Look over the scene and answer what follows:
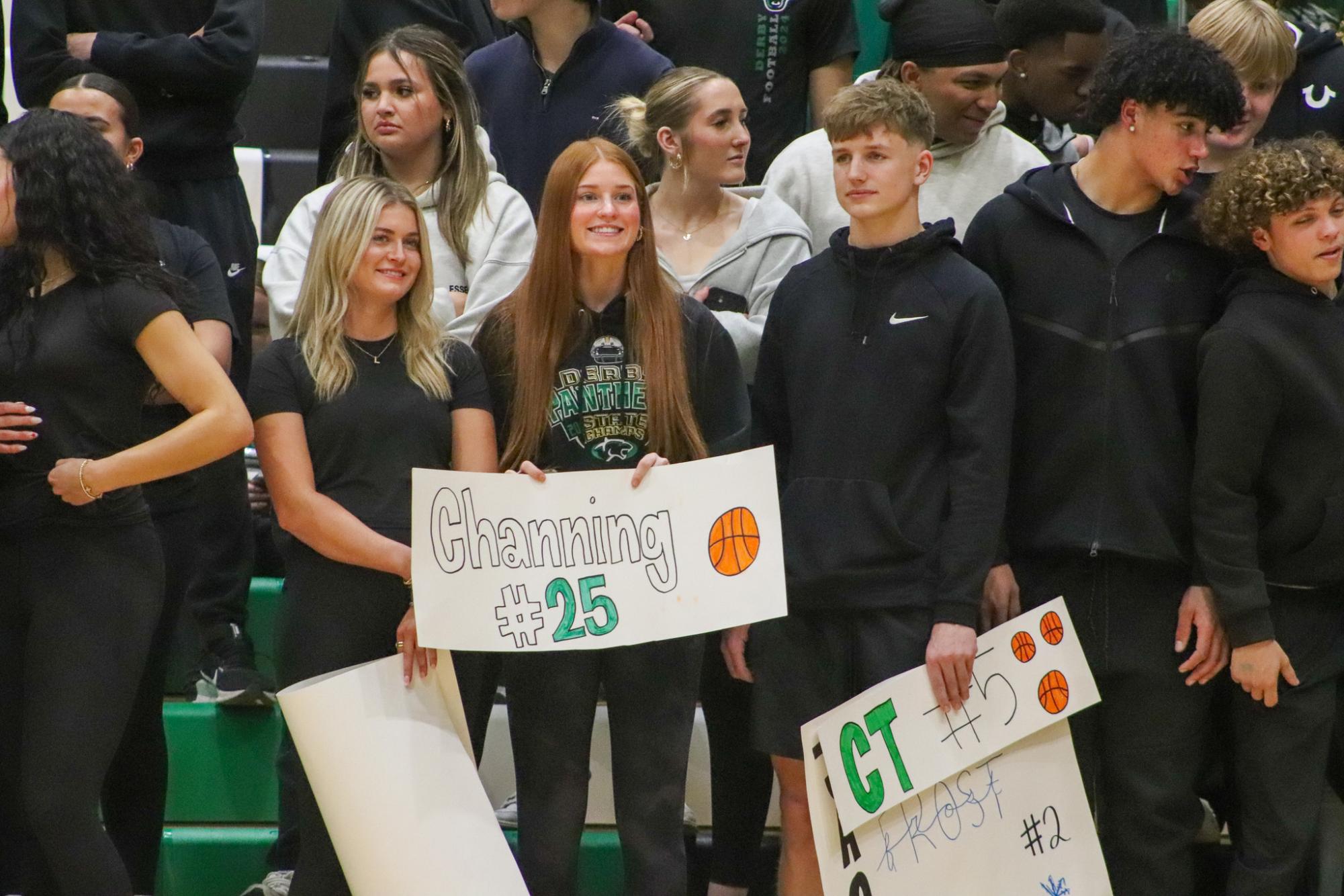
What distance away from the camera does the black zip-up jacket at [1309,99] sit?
4.01 m

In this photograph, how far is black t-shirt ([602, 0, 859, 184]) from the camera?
479cm

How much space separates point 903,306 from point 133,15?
8.97ft

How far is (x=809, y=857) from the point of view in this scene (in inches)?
132

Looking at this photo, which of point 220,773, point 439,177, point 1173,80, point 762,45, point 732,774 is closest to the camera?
point 1173,80

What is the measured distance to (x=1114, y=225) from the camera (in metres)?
3.29

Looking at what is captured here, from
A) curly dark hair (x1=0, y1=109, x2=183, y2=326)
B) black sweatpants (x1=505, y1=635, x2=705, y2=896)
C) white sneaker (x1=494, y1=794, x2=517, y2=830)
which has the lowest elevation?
white sneaker (x1=494, y1=794, x2=517, y2=830)

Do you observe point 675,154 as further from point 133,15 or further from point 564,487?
point 133,15

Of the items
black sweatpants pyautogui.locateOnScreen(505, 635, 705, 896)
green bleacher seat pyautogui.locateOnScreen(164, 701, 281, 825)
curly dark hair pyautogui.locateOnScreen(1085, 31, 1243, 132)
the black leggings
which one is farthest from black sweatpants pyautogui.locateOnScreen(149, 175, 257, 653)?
curly dark hair pyautogui.locateOnScreen(1085, 31, 1243, 132)

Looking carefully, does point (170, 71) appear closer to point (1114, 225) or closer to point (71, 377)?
point (71, 377)

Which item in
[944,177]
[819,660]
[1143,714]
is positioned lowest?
[1143,714]

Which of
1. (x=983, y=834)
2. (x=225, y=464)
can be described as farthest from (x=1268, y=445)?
(x=225, y=464)

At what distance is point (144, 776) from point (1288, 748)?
2.41 m

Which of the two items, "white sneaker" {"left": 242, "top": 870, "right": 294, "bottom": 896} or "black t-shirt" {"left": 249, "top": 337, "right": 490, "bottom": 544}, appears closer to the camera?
"black t-shirt" {"left": 249, "top": 337, "right": 490, "bottom": 544}

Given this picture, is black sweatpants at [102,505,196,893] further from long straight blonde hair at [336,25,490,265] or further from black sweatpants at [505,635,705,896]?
long straight blonde hair at [336,25,490,265]
